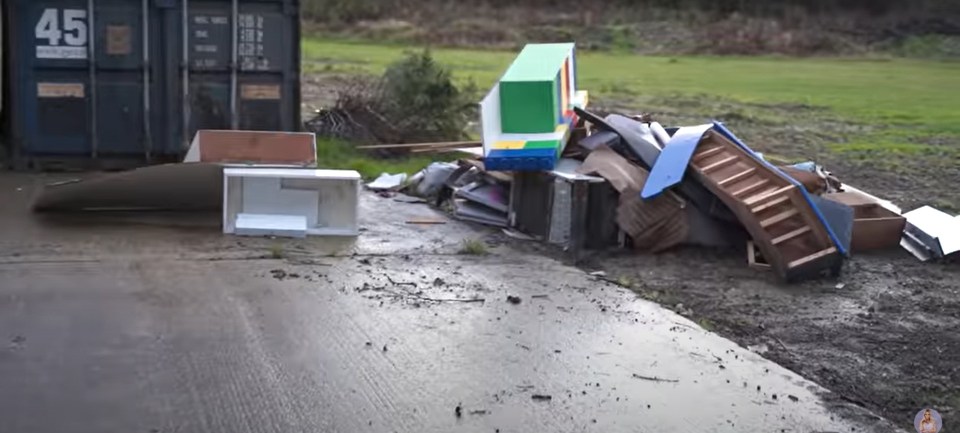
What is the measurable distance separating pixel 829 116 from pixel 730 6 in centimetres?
3809

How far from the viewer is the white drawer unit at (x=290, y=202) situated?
9.85 meters

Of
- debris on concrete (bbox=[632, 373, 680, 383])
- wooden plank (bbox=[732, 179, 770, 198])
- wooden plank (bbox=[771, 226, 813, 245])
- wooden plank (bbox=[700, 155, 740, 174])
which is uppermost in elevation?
wooden plank (bbox=[700, 155, 740, 174])

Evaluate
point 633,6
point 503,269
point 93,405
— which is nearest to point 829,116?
point 503,269

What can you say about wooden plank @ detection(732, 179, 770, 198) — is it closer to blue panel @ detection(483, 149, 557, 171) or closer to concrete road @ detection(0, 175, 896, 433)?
concrete road @ detection(0, 175, 896, 433)

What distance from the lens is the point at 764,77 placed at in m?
34.9

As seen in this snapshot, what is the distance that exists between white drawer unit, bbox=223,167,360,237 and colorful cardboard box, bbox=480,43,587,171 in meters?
1.28

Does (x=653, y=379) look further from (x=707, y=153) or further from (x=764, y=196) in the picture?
(x=707, y=153)

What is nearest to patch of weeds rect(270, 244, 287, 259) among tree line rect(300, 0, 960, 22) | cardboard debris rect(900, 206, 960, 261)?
cardboard debris rect(900, 206, 960, 261)

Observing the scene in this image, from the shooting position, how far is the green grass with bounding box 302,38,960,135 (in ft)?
82.8

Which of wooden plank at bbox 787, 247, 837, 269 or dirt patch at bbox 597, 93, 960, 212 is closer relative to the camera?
wooden plank at bbox 787, 247, 837, 269

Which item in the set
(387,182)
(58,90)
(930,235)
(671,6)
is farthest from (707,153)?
(671,6)

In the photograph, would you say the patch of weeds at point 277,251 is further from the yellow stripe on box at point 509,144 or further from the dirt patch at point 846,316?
the dirt patch at point 846,316

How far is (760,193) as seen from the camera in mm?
9508

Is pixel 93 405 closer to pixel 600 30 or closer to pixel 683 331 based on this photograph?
pixel 683 331
